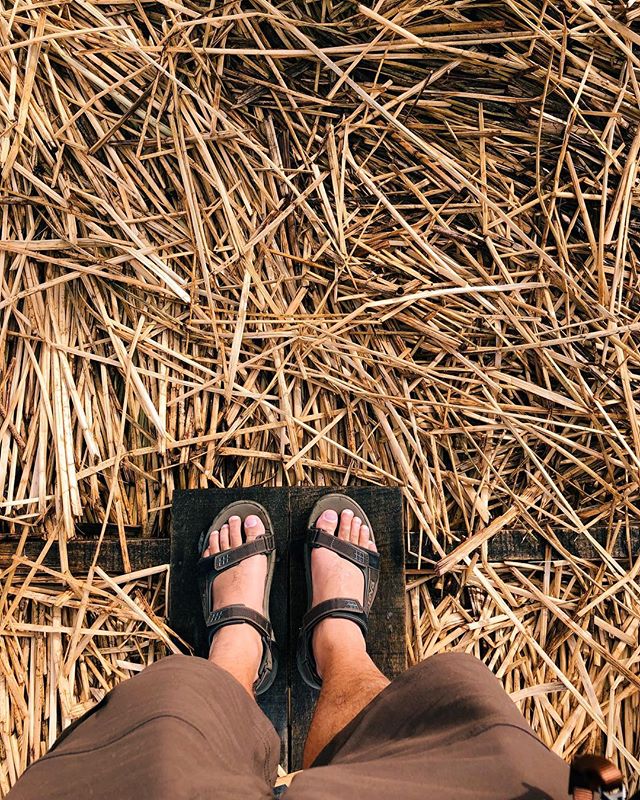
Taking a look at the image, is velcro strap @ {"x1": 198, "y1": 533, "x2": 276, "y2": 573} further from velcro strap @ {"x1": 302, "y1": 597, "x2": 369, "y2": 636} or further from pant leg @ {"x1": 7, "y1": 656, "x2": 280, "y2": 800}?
pant leg @ {"x1": 7, "y1": 656, "x2": 280, "y2": 800}

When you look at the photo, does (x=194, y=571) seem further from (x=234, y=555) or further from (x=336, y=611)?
(x=336, y=611)

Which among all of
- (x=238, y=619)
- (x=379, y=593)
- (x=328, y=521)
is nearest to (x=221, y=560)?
(x=238, y=619)

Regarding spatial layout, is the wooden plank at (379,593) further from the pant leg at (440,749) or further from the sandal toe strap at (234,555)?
Answer: the pant leg at (440,749)

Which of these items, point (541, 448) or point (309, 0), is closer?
point (309, 0)

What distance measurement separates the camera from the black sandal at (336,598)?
144 centimetres

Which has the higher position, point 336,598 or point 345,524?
point 345,524

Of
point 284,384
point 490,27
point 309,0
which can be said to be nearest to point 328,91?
point 309,0

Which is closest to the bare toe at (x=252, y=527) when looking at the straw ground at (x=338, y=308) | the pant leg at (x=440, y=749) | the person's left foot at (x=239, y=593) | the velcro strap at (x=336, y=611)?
the person's left foot at (x=239, y=593)

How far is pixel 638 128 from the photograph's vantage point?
57.9 inches

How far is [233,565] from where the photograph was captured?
1.47m

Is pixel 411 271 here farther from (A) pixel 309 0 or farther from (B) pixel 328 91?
(A) pixel 309 0

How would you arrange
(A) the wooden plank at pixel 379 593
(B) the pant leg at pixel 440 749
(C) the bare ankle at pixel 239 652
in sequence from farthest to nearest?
(A) the wooden plank at pixel 379 593 < (C) the bare ankle at pixel 239 652 < (B) the pant leg at pixel 440 749

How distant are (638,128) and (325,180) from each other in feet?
2.31

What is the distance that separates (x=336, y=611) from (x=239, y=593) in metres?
0.22
